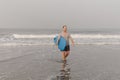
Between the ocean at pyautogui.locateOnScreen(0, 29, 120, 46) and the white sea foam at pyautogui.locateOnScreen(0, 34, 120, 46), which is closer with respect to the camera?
the white sea foam at pyautogui.locateOnScreen(0, 34, 120, 46)

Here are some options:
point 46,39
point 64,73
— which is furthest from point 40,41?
point 64,73

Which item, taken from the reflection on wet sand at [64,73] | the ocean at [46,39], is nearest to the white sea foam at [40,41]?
the ocean at [46,39]

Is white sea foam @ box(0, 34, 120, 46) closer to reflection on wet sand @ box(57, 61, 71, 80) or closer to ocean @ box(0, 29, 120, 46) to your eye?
ocean @ box(0, 29, 120, 46)

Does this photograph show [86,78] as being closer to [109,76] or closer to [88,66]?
[109,76]

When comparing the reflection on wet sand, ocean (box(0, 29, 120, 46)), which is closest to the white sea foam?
ocean (box(0, 29, 120, 46))

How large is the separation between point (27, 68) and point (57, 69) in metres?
1.51

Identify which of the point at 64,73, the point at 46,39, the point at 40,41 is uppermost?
the point at 64,73

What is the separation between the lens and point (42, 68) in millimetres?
11570

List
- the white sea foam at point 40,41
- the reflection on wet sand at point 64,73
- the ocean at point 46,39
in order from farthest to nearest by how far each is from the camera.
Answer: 1. the ocean at point 46,39
2. the white sea foam at point 40,41
3. the reflection on wet sand at point 64,73

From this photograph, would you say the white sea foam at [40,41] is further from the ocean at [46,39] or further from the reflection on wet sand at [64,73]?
the reflection on wet sand at [64,73]

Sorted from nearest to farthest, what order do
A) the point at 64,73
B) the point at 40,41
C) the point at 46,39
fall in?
the point at 64,73 < the point at 40,41 < the point at 46,39

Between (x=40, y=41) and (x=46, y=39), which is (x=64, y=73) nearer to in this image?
(x=40, y=41)

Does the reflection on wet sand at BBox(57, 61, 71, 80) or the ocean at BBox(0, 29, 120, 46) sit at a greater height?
the reflection on wet sand at BBox(57, 61, 71, 80)

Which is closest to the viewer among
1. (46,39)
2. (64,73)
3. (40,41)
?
(64,73)
